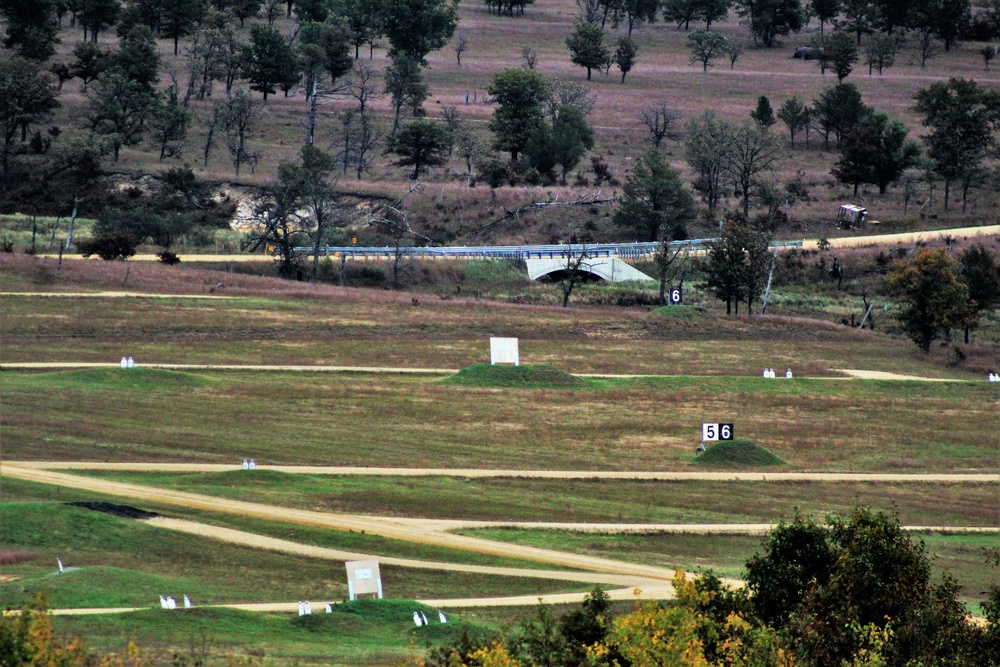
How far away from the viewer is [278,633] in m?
36.5

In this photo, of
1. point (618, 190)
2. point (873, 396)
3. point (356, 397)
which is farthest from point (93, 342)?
point (618, 190)

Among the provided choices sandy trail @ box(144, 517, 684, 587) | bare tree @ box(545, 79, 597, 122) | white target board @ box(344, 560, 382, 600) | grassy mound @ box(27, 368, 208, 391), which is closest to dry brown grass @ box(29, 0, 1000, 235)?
bare tree @ box(545, 79, 597, 122)

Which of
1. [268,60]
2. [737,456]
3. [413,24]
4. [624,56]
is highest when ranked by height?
[413,24]

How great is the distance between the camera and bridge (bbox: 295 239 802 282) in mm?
120875

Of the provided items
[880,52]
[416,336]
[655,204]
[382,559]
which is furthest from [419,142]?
[382,559]

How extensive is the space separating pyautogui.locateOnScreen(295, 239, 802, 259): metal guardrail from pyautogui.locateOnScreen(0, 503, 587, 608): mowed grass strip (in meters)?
72.0

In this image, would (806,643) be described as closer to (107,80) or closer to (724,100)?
(107,80)

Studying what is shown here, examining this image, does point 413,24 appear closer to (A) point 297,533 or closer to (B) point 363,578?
(A) point 297,533

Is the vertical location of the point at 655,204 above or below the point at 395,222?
above

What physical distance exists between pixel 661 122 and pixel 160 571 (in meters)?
132

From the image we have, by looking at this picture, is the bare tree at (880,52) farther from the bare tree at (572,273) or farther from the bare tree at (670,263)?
the bare tree at (572,273)

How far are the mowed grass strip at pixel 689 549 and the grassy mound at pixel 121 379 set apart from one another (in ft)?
89.0

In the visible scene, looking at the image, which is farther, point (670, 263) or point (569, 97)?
point (569, 97)

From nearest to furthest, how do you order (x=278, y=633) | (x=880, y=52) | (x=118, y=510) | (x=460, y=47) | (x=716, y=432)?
(x=278, y=633) → (x=118, y=510) → (x=716, y=432) → (x=460, y=47) → (x=880, y=52)
